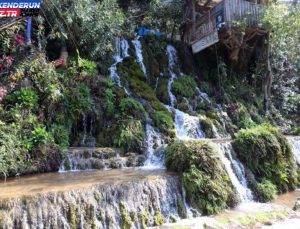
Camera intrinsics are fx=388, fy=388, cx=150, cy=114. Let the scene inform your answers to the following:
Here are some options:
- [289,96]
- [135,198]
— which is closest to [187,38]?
[289,96]

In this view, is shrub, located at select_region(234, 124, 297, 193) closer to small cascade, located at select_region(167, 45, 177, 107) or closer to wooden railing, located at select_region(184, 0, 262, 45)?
small cascade, located at select_region(167, 45, 177, 107)

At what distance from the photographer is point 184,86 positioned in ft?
51.2

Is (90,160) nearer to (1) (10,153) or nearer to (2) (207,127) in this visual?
(1) (10,153)

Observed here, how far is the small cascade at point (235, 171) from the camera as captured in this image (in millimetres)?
9578

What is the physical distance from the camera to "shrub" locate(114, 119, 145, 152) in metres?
10.9

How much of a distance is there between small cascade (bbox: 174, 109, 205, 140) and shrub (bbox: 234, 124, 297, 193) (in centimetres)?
232

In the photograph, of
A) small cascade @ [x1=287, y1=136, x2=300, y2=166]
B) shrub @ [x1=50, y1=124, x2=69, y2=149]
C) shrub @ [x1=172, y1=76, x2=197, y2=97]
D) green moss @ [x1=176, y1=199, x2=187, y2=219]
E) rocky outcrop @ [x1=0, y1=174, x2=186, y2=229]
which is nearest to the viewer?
rocky outcrop @ [x1=0, y1=174, x2=186, y2=229]

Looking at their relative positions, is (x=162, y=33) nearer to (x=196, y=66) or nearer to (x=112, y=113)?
(x=196, y=66)

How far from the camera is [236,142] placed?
1075cm

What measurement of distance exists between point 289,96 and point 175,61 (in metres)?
5.84

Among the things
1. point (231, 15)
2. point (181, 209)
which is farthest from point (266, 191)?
point (231, 15)

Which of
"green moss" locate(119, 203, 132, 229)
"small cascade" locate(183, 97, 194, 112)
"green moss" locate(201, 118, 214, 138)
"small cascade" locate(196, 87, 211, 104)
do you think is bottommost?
"green moss" locate(119, 203, 132, 229)

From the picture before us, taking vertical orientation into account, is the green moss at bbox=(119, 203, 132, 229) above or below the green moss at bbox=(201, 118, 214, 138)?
below

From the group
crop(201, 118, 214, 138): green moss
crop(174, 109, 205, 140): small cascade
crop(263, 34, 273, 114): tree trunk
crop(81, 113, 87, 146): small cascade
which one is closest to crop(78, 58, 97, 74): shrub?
crop(81, 113, 87, 146): small cascade
